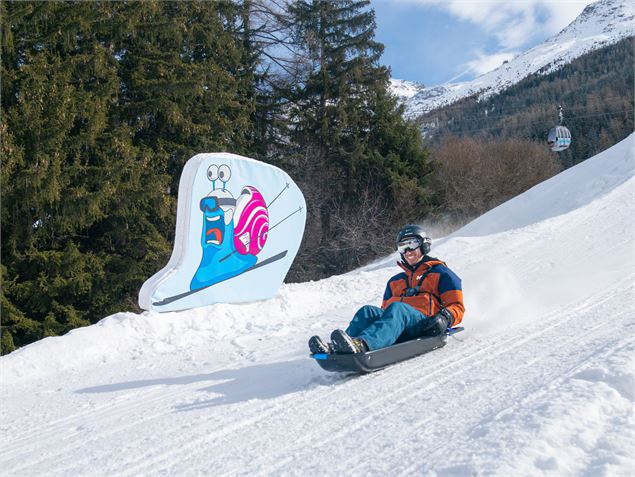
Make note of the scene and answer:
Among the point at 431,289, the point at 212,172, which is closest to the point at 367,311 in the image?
the point at 431,289

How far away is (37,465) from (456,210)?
21.2m

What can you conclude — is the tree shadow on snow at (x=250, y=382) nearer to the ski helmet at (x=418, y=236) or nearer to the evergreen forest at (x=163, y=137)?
the ski helmet at (x=418, y=236)

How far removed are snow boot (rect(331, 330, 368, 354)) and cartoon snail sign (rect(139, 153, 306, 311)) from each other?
3.62 metres

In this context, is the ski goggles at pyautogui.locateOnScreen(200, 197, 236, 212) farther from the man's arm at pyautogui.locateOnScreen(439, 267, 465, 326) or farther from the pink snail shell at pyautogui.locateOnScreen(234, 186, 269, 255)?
the man's arm at pyautogui.locateOnScreen(439, 267, 465, 326)

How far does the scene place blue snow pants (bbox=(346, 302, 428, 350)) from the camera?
396cm

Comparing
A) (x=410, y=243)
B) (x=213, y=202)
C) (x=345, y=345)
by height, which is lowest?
(x=345, y=345)

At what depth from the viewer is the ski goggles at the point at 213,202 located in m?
7.47

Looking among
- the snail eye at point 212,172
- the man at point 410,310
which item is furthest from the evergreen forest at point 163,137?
the man at point 410,310

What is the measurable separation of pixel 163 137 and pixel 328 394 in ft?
42.2

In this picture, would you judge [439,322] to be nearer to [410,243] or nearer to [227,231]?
[410,243]

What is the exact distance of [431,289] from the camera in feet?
15.4

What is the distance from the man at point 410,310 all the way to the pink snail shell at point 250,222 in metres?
3.46

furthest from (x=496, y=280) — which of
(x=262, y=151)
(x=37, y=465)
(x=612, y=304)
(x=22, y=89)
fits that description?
(x=262, y=151)

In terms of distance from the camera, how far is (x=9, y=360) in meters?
5.51
